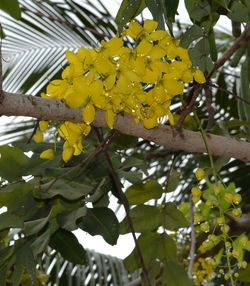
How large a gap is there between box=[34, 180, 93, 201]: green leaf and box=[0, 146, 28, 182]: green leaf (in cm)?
5

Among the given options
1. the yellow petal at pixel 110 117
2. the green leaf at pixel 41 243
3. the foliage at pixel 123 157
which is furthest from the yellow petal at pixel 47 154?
the yellow petal at pixel 110 117

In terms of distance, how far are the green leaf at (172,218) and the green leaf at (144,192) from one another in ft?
0.09

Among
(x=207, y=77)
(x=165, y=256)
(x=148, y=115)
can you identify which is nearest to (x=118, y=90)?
(x=148, y=115)

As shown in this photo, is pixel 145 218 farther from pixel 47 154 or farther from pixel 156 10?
pixel 156 10

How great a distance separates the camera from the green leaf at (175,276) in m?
1.10

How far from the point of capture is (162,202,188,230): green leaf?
1.15 m

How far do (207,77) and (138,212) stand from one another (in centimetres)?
27

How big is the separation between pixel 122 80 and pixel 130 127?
3.1 inches

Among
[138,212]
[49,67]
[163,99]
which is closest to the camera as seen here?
[163,99]

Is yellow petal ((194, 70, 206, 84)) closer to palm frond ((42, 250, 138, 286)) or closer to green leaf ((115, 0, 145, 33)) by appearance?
green leaf ((115, 0, 145, 33))

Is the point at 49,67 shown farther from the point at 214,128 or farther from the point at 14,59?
the point at 214,128

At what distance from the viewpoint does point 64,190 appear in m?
1.03

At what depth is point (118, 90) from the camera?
0.86m

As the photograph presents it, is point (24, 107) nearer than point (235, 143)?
Yes
